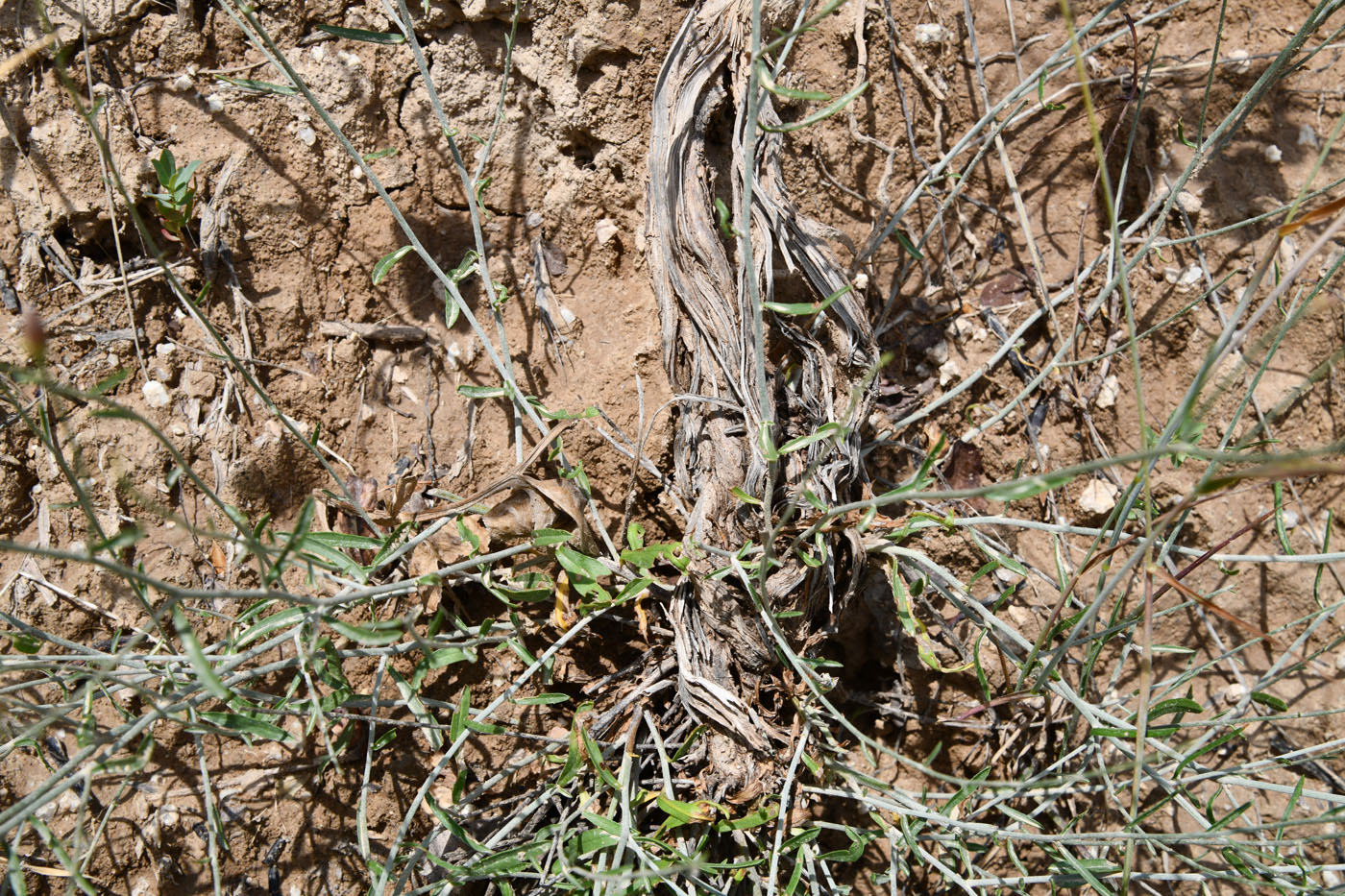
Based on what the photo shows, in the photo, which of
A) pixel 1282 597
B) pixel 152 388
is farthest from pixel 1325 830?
pixel 152 388

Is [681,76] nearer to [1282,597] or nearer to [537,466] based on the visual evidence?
[537,466]

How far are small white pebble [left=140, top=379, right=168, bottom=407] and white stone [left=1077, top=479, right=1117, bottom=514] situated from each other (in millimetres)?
2244

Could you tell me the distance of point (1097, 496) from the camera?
2146 millimetres

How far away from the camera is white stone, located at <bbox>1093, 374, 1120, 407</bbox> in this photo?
213cm

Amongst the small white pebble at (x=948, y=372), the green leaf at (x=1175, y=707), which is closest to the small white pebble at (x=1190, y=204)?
the small white pebble at (x=948, y=372)

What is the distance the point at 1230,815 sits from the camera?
1643mm

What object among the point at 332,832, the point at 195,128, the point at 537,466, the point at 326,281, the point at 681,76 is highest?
the point at 195,128

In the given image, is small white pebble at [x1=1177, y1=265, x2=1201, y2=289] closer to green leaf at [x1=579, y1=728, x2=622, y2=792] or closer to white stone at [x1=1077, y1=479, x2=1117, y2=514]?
white stone at [x1=1077, y1=479, x2=1117, y2=514]

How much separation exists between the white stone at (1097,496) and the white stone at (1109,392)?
20 centimetres

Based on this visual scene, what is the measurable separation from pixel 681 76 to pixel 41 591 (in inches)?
72.8

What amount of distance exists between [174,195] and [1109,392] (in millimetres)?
2280

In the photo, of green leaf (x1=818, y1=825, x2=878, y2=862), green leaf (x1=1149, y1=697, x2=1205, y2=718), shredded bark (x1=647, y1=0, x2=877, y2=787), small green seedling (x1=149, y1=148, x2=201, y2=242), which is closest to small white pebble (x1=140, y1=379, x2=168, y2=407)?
small green seedling (x1=149, y1=148, x2=201, y2=242)

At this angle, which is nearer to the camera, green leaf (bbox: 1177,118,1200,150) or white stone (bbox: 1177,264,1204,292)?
green leaf (bbox: 1177,118,1200,150)

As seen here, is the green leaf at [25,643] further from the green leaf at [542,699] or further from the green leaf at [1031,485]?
the green leaf at [1031,485]
